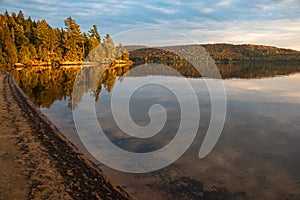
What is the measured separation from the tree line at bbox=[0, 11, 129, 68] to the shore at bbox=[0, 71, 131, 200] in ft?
196

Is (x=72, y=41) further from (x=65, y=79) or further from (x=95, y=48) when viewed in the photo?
(x=65, y=79)

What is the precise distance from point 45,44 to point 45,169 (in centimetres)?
8380

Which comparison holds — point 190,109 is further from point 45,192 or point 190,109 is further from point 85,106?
point 45,192

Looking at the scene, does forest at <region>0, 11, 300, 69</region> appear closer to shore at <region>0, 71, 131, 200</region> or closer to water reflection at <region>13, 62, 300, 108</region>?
water reflection at <region>13, 62, 300, 108</region>

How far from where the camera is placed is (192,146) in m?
11.2

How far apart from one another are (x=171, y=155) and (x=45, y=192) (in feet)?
17.0

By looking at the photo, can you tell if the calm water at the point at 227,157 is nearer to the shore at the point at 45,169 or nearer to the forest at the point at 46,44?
the shore at the point at 45,169

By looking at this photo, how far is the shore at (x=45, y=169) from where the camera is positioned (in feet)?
21.4

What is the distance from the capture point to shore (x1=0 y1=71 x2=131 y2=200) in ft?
21.4

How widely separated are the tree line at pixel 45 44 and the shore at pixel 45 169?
59.8 m

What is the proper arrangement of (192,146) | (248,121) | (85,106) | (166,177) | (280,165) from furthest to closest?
1. (85,106)
2. (248,121)
3. (192,146)
4. (280,165)
5. (166,177)

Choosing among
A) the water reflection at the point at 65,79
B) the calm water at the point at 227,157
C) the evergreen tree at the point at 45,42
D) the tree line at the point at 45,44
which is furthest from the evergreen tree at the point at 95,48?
the calm water at the point at 227,157

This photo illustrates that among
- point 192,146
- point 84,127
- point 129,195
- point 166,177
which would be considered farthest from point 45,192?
point 84,127

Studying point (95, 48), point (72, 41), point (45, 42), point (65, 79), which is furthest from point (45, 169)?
point (95, 48)
